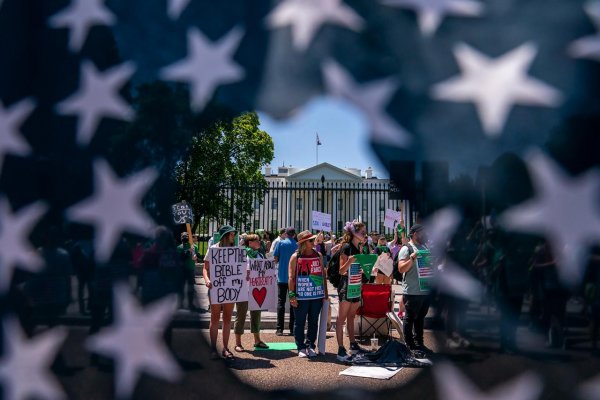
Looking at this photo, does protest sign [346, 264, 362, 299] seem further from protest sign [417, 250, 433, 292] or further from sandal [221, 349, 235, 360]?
sandal [221, 349, 235, 360]

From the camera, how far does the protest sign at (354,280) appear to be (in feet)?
21.4

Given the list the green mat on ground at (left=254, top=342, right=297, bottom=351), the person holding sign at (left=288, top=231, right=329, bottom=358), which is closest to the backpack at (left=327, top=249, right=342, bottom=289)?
the person holding sign at (left=288, top=231, right=329, bottom=358)

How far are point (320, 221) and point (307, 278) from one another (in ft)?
14.6

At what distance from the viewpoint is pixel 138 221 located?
2494 millimetres

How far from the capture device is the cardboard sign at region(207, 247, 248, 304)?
5305mm

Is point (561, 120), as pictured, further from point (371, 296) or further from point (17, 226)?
point (371, 296)

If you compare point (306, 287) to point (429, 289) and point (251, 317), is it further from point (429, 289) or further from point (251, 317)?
point (429, 289)

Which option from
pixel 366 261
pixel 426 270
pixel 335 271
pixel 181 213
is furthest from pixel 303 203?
pixel 181 213

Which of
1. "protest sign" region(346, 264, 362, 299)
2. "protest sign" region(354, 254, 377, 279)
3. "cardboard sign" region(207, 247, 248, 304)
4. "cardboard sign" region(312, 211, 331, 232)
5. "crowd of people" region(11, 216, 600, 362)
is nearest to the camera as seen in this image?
"crowd of people" region(11, 216, 600, 362)

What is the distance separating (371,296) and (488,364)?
16.0 feet

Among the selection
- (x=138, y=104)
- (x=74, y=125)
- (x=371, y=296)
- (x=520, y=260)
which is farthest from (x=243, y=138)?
(x=371, y=296)

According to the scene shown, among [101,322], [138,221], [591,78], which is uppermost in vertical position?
[591,78]

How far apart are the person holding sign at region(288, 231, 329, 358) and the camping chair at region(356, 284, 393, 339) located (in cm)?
82

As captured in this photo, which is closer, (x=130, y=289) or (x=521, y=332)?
(x=521, y=332)
